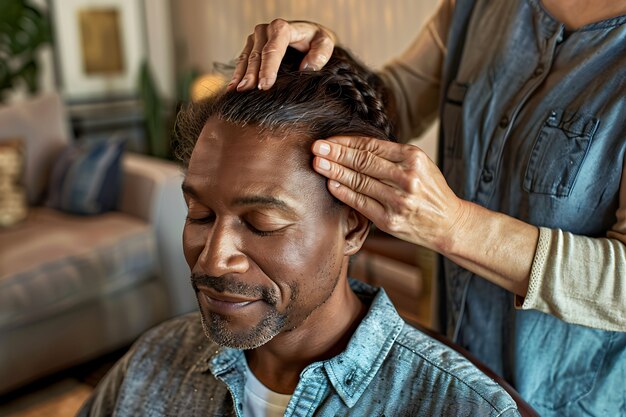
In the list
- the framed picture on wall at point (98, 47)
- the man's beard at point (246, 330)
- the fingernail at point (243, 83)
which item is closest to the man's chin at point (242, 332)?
the man's beard at point (246, 330)

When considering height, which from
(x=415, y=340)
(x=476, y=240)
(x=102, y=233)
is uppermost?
(x=476, y=240)

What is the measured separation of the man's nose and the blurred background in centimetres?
151

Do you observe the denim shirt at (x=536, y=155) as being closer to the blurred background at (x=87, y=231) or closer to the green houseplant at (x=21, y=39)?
the blurred background at (x=87, y=231)

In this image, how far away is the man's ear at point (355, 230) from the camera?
46.3 inches

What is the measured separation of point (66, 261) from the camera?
307 centimetres

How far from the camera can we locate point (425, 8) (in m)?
3.25

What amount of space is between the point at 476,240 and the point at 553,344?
33 cm

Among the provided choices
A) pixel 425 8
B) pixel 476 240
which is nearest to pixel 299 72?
pixel 476 240

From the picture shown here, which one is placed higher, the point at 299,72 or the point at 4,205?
the point at 299,72

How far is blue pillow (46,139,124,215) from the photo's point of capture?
11.4ft

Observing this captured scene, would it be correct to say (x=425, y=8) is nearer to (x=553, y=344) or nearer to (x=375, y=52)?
(x=375, y=52)

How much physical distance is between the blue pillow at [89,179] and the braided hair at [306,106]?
2377 millimetres

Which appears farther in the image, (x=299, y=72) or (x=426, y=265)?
(x=426, y=265)

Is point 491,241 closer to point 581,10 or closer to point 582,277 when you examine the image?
point 582,277
